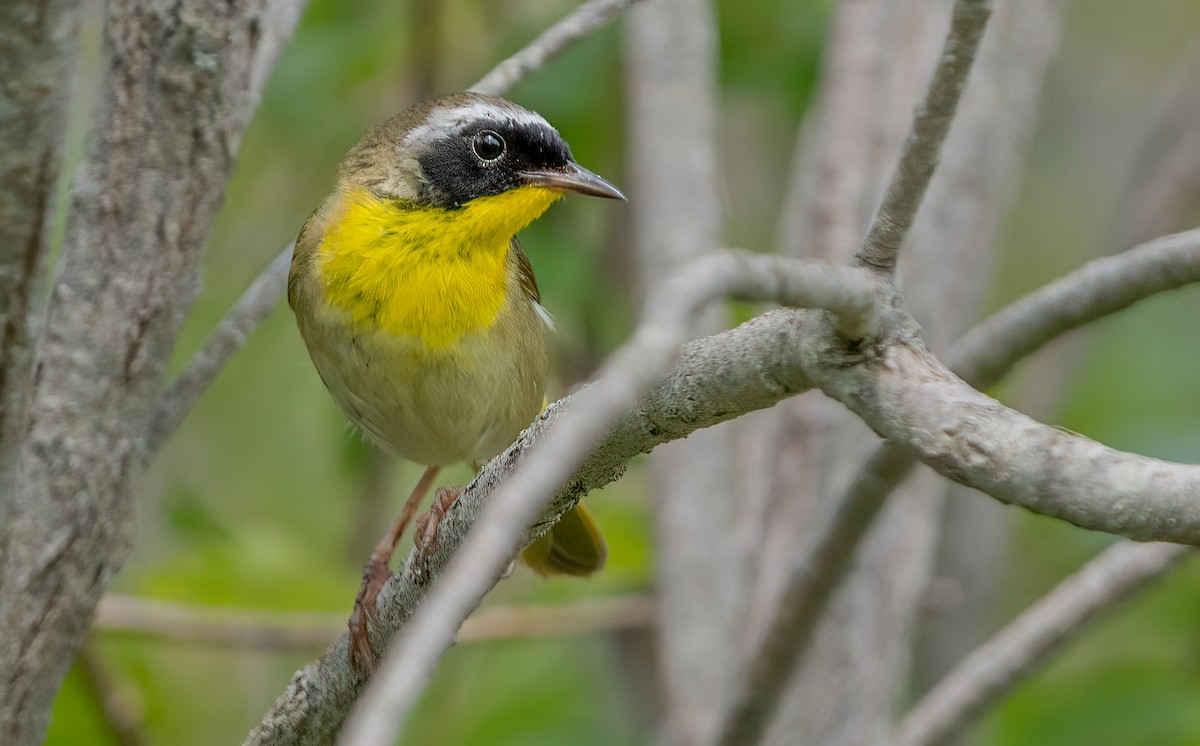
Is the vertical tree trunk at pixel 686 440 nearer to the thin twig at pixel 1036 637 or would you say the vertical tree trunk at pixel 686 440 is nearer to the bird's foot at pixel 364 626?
the thin twig at pixel 1036 637

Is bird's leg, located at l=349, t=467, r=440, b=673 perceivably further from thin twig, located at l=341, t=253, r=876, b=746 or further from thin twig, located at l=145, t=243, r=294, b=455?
thin twig, located at l=341, t=253, r=876, b=746

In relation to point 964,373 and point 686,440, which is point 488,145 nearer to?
point 686,440

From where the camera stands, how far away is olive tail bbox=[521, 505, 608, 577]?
3.68 m

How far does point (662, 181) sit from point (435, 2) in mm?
1441

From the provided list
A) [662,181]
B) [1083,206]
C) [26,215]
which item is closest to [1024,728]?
[662,181]

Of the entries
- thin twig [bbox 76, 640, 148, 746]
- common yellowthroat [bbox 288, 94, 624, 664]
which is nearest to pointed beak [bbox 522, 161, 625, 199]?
common yellowthroat [bbox 288, 94, 624, 664]

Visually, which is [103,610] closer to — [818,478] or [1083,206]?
[818,478]

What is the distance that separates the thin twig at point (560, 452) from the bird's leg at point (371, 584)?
1318 mm

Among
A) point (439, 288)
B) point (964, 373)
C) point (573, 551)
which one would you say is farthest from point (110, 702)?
point (964, 373)

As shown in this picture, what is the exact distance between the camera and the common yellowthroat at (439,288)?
3.38m


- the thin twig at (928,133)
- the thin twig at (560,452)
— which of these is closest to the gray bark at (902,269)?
the thin twig at (928,133)

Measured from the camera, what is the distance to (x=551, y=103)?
491 cm

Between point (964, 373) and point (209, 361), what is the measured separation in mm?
1550

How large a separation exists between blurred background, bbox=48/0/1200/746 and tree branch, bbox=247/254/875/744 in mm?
1555
